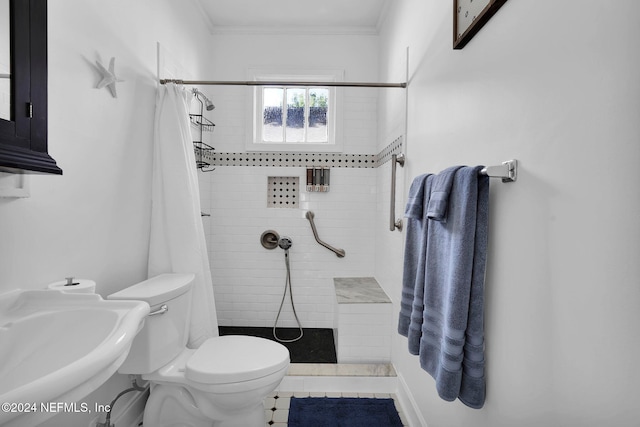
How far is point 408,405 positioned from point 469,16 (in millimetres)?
1941

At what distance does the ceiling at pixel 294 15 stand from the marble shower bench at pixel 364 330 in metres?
2.31

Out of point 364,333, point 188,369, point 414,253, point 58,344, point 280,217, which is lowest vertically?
point 364,333

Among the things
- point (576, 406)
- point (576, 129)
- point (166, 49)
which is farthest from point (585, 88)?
point (166, 49)

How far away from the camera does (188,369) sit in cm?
146

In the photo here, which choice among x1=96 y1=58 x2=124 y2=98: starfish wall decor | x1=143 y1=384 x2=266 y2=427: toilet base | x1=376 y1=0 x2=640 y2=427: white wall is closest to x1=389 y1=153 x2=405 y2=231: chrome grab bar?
x1=376 y1=0 x2=640 y2=427: white wall

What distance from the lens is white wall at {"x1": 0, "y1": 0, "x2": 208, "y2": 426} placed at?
3.86 ft

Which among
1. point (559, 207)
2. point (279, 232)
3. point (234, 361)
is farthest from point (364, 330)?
point (559, 207)

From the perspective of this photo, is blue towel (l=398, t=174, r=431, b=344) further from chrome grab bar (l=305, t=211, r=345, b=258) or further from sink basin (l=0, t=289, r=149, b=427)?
chrome grab bar (l=305, t=211, r=345, b=258)

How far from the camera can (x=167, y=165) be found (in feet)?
6.14

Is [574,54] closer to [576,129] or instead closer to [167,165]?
[576,129]

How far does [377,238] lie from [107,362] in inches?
90.4

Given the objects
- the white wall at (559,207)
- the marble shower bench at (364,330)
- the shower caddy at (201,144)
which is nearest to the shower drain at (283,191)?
the shower caddy at (201,144)

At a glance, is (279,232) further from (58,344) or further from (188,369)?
(58,344)

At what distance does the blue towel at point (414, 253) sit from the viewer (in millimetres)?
1265
